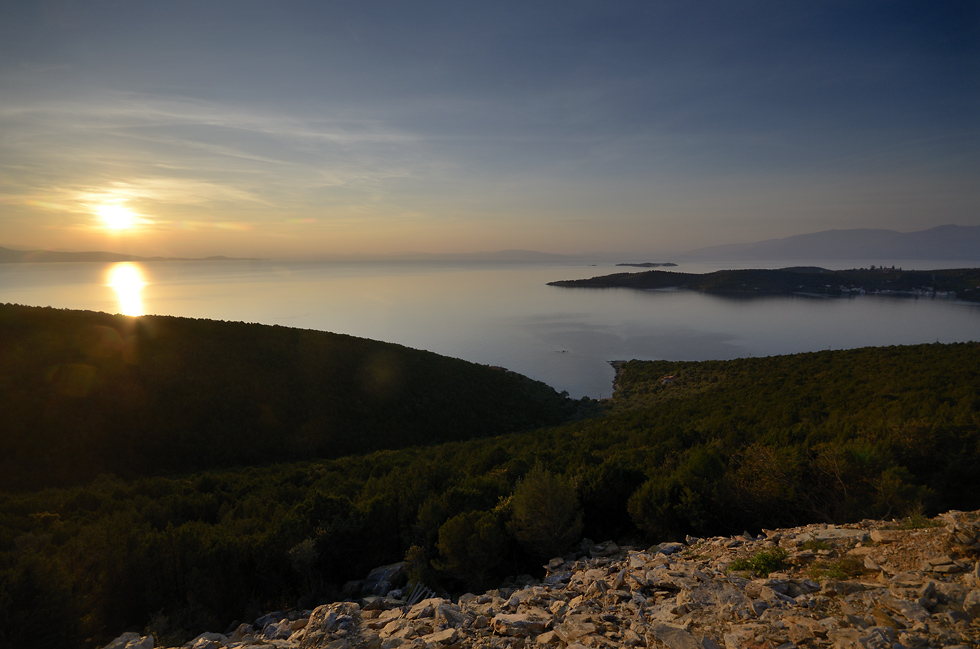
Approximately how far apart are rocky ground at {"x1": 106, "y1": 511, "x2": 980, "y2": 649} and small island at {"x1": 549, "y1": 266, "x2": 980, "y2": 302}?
147827mm

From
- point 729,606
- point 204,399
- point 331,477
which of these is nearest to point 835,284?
point 331,477

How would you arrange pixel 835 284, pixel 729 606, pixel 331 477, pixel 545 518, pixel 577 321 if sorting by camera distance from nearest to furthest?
pixel 729 606, pixel 545 518, pixel 331 477, pixel 577 321, pixel 835 284

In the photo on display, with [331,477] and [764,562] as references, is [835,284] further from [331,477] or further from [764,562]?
[764,562]

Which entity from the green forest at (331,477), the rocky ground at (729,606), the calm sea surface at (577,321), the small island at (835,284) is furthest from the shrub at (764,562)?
the small island at (835,284)

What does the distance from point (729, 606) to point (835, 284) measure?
173 m

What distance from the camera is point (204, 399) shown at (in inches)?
854

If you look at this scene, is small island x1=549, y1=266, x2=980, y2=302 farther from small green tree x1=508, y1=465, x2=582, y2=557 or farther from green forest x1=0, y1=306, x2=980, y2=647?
small green tree x1=508, y1=465, x2=582, y2=557

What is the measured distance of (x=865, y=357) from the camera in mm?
26469

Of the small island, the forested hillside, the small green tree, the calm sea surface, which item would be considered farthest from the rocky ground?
the small island

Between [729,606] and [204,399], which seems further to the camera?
[204,399]

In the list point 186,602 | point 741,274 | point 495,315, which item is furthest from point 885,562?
point 741,274

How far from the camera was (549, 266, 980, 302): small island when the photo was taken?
386 ft

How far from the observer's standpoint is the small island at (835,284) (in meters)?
→ 118

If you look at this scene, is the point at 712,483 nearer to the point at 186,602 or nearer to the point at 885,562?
the point at 885,562
